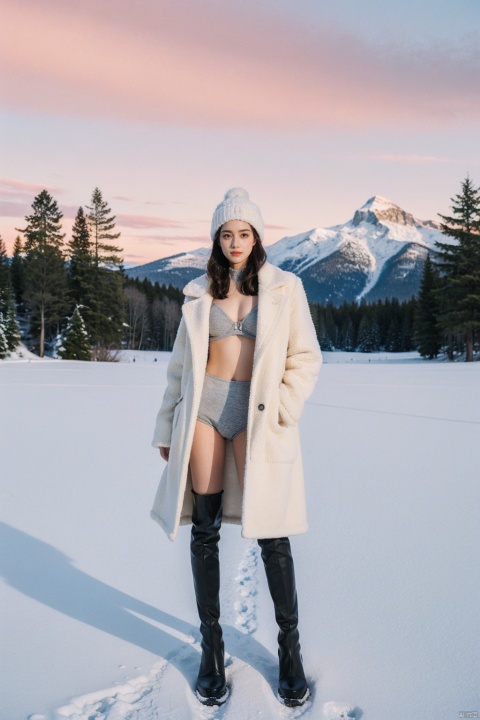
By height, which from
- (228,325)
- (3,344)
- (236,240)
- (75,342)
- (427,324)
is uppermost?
(427,324)

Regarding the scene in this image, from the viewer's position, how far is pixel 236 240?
241 cm

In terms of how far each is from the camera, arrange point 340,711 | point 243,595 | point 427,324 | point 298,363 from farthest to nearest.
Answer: point 427,324 → point 243,595 → point 298,363 → point 340,711

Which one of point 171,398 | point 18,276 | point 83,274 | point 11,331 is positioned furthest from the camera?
point 18,276

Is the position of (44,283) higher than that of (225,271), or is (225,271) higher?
(44,283)

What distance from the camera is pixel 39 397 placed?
40.5 feet

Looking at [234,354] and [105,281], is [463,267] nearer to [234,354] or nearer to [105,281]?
[105,281]

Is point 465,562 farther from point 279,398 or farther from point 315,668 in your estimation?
point 279,398

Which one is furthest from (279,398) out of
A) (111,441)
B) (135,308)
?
(135,308)

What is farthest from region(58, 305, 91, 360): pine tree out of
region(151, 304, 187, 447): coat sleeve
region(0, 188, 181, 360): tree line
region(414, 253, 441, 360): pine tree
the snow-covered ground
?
region(151, 304, 187, 447): coat sleeve

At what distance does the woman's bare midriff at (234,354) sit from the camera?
2.41 metres

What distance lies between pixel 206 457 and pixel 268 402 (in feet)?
1.20

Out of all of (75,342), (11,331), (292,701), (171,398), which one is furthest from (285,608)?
(11,331)

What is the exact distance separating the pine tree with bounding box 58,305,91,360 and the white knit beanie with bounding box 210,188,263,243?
108 ft

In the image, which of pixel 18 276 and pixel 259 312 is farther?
pixel 18 276
